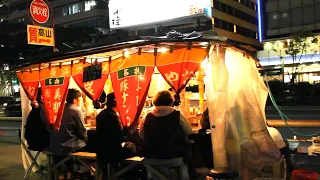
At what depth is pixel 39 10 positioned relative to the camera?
12844 mm

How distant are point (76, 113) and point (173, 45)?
263 cm

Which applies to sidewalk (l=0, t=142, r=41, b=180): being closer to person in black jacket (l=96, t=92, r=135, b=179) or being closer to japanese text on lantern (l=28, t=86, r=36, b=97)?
japanese text on lantern (l=28, t=86, r=36, b=97)

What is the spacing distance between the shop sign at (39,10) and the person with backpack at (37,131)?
20.0 ft

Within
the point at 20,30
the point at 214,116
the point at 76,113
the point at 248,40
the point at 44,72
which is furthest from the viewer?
the point at 248,40

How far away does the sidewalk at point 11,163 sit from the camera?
895cm

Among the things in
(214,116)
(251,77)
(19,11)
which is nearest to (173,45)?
(214,116)

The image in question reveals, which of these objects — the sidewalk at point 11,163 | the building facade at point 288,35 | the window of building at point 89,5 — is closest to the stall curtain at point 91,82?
the sidewalk at point 11,163

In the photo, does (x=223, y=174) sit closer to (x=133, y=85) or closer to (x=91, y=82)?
(x=133, y=85)

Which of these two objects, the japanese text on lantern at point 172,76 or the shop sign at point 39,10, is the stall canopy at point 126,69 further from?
the shop sign at point 39,10

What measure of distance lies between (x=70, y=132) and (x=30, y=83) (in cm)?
175

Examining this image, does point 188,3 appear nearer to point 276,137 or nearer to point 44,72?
point 44,72

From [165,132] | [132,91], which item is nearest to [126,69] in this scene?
[132,91]

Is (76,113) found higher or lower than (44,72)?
lower

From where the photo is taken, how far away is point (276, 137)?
21.2 feet
